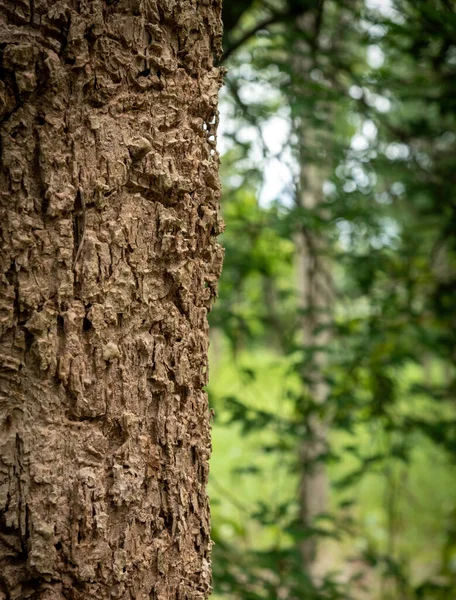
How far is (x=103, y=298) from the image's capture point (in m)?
0.90

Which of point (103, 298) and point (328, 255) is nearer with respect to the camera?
point (103, 298)

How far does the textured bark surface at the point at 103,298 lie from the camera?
2.82ft

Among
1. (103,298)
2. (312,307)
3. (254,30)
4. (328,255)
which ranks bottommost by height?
(103,298)

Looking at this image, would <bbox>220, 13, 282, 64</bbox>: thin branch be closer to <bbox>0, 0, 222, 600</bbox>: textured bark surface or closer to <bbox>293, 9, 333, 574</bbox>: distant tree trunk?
<bbox>293, 9, 333, 574</bbox>: distant tree trunk

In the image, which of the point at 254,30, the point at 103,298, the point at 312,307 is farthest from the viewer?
the point at 312,307

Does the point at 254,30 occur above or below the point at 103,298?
above

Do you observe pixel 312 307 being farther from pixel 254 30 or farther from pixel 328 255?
pixel 254 30

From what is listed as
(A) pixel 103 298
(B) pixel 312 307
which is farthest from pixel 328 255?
(A) pixel 103 298

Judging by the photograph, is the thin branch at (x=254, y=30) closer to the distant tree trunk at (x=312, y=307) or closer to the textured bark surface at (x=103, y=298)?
the distant tree trunk at (x=312, y=307)

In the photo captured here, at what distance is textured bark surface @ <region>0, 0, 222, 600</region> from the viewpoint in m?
0.86

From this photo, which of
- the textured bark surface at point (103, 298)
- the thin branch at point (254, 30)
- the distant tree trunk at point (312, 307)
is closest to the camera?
the textured bark surface at point (103, 298)

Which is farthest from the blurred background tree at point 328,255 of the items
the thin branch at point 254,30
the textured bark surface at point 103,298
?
the textured bark surface at point 103,298

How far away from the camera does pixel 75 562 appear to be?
2.87 feet

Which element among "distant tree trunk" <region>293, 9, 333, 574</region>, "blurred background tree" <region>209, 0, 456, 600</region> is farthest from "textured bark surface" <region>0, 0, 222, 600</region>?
"distant tree trunk" <region>293, 9, 333, 574</region>
